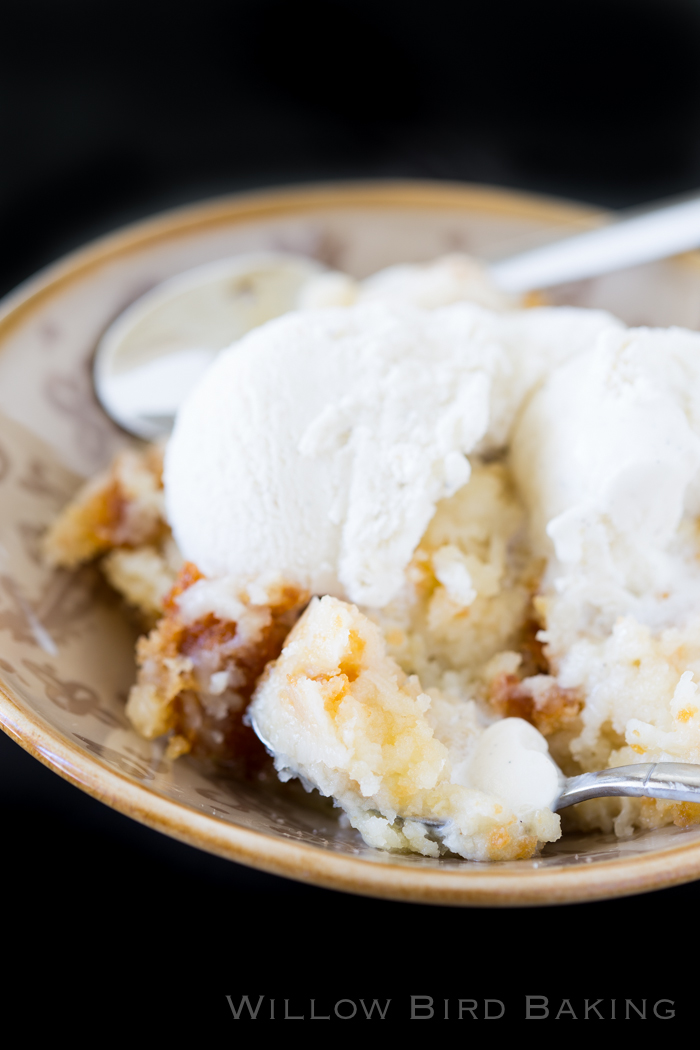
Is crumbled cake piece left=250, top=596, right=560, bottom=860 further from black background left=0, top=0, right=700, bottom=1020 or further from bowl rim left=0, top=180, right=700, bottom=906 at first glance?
black background left=0, top=0, right=700, bottom=1020

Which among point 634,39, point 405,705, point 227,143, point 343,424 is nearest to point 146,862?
point 405,705

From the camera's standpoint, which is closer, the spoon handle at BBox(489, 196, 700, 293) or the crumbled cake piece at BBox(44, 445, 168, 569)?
the crumbled cake piece at BBox(44, 445, 168, 569)

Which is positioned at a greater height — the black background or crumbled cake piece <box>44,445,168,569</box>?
the black background

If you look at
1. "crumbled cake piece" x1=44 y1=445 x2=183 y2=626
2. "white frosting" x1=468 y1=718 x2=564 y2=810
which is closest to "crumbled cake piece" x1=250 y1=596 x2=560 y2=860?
"white frosting" x1=468 y1=718 x2=564 y2=810

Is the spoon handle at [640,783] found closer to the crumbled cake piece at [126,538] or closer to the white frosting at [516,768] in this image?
the white frosting at [516,768]

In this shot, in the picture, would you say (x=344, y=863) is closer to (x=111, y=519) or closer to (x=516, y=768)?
(x=516, y=768)

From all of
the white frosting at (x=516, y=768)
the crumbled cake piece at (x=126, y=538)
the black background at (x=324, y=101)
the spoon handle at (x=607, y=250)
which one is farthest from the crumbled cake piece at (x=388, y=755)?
the black background at (x=324, y=101)
